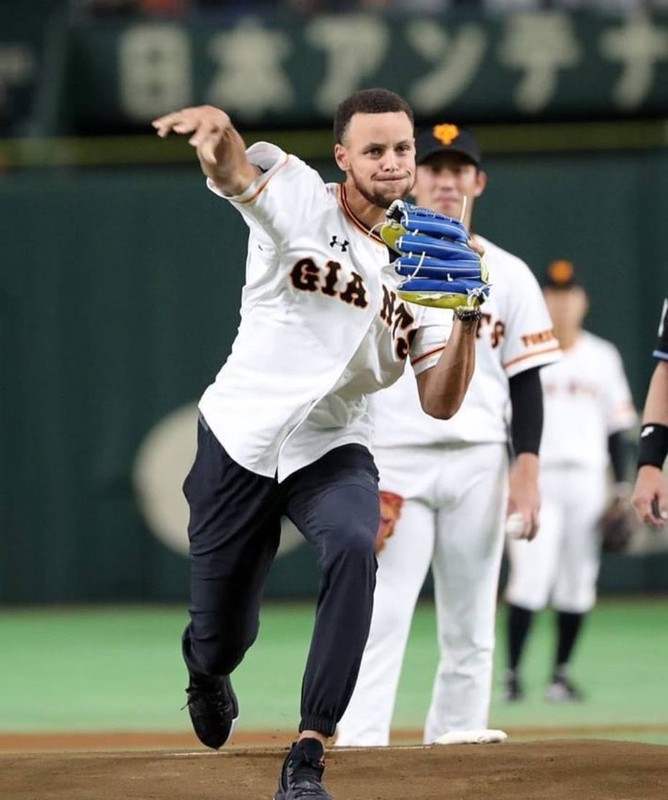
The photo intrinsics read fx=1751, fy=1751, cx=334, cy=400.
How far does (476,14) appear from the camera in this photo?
43.3 ft

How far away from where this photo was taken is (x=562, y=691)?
819 centimetres

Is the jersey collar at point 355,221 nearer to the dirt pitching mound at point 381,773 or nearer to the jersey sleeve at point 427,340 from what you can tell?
the jersey sleeve at point 427,340

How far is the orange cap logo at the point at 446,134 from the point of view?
20.7 ft

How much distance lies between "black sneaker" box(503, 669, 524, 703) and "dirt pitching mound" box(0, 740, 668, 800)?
8.58 ft

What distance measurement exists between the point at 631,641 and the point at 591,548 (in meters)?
1.57

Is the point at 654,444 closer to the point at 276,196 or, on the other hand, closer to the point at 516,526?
the point at 516,526

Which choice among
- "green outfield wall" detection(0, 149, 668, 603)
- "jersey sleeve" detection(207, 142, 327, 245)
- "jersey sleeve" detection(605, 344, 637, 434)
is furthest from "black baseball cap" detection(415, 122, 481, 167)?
"green outfield wall" detection(0, 149, 668, 603)

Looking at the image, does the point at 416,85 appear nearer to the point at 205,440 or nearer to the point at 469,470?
the point at 469,470

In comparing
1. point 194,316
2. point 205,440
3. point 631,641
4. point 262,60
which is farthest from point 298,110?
point 205,440

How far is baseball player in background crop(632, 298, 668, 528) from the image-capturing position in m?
5.59

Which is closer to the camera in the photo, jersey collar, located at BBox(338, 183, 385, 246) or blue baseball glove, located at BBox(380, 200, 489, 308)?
blue baseball glove, located at BBox(380, 200, 489, 308)

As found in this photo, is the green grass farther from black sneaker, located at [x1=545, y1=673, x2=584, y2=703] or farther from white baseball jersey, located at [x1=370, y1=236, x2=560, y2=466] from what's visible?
white baseball jersey, located at [x1=370, y1=236, x2=560, y2=466]

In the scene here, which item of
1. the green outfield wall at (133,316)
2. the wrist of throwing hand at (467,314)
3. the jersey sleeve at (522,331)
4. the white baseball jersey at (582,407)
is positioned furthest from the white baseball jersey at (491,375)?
the green outfield wall at (133,316)

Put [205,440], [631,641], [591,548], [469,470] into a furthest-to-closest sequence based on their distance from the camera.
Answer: [631,641] → [591,548] → [469,470] → [205,440]
